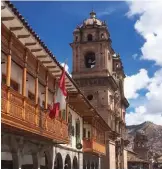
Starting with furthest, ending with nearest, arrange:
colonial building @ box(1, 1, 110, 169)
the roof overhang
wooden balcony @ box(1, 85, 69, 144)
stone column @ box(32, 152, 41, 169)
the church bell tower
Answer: the church bell tower
the roof overhang
stone column @ box(32, 152, 41, 169)
colonial building @ box(1, 1, 110, 169)
wooden balcony @ box(1, 85, 69, 144)

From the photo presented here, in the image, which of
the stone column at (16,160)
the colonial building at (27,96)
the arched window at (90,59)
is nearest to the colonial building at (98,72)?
the arched window at (90,59)

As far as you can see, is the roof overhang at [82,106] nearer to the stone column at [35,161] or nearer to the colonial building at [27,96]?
the colonial building at [27,96]

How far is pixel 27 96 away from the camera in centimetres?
1666

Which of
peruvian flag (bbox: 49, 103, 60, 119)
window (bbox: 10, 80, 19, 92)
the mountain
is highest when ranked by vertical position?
the mountain

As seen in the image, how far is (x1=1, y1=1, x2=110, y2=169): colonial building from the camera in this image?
12219 mm

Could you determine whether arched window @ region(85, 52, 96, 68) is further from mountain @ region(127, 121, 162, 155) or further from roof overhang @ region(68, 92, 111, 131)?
mountain @ region(127, 121, 162, 155)

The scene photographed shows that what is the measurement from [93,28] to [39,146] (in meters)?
36.6

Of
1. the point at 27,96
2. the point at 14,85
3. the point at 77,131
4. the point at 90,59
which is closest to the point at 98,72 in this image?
the point at 90,59

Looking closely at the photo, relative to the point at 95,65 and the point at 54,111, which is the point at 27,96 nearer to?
the point at 54,111

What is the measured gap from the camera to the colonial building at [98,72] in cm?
4962

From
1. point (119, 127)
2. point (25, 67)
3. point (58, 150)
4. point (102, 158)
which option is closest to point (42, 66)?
point (25, 67)

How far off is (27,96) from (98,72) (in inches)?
1359

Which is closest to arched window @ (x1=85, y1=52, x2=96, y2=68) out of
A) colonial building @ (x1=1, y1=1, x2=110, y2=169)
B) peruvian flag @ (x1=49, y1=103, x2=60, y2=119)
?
colonial building @ (x1=1, y1=1, x2=110, y2=169)

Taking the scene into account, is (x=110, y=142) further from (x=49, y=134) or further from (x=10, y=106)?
(x=10, y=106)
